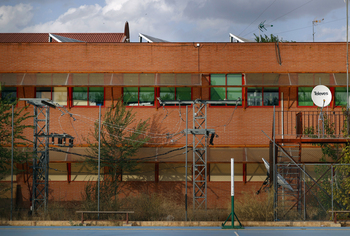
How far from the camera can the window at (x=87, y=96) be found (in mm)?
25547

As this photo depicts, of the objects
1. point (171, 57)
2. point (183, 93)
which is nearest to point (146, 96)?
point (183, 93)

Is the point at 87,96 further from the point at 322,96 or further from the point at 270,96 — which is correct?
the point at 322,96

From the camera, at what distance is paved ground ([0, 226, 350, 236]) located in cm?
1478

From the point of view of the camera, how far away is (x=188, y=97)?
25578 mm

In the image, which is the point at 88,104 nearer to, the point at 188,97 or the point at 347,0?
the point at 188,97

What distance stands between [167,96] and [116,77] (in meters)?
3.64

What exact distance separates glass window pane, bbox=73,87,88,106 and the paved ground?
10.7 metres

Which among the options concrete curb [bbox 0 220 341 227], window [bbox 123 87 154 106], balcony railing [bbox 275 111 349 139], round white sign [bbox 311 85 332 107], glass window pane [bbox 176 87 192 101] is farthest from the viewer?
glass window pane [bbox 176 87 192 101]

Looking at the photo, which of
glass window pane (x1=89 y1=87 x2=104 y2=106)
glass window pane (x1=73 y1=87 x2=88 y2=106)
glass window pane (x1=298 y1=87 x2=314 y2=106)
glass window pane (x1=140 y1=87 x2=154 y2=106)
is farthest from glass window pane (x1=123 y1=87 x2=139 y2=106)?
glass window pane (x1=298 y1=87 x2=314 y2=106)

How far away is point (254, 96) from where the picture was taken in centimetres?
2547

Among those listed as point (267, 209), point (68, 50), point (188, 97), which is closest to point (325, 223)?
point (267, 209)

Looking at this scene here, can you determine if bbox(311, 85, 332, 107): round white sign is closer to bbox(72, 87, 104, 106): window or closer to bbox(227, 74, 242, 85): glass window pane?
bbox(227, 74, 242, 85): glass window pane

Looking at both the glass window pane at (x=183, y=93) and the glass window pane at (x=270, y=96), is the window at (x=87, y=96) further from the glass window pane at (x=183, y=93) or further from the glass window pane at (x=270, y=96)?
the glass window pane at (x=270, y=96)

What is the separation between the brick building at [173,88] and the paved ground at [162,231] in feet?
26.9
